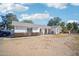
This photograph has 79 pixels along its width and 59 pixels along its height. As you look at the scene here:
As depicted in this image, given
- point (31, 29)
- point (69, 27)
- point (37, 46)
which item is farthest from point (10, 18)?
point (69, 27)

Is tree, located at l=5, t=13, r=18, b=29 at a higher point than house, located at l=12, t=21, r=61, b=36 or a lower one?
higher

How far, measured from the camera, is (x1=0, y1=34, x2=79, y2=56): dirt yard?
434 cm

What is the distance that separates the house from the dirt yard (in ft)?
0.15

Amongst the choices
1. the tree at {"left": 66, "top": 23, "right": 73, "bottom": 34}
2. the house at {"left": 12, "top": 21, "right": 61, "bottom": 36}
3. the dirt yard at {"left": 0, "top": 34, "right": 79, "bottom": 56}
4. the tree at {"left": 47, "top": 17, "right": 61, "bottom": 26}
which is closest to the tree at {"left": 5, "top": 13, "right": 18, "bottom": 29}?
the house at {"left": 12, "top": 21, "right": 61, "bottom": 36}

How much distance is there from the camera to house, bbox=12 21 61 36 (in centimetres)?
434

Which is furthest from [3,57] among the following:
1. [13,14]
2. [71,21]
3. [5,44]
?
[71,21]

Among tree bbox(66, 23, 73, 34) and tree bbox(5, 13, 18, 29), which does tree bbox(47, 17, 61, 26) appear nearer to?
tree bbox(66, 23, 73, 34)

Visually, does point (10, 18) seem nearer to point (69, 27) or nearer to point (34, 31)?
point (34, 31)

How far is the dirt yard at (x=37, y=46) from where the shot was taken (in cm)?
434

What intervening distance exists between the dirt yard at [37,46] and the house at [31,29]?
5 cm

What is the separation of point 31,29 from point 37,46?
7.6 inches

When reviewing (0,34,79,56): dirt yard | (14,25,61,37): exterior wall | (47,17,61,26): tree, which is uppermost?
(47,17,61,26): tree

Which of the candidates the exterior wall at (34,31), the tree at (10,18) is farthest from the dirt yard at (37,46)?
the tree at (10,18)

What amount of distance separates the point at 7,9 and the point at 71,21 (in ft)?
2.26
